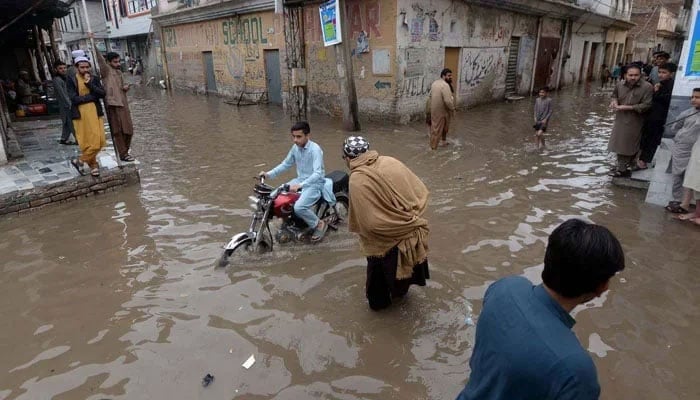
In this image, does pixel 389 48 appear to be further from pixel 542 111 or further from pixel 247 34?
pixel 247 34

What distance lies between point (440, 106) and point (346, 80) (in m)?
3.14

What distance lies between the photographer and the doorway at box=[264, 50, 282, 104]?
628 inches

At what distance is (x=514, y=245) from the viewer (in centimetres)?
479

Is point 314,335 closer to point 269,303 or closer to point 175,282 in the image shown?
point 269,303

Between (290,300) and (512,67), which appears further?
(512,67)

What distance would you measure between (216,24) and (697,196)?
18.7 metres

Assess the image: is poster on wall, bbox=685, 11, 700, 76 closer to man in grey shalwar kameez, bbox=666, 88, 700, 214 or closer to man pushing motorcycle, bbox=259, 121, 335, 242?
man in grey shalwar kameez, bbox=666, 88, 700, 214

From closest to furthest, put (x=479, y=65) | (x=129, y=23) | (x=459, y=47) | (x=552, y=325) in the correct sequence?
1. (x=552, y=325)
2. (x=459, y=47)
3. (x=479, y=65)
4. (x=129, y=23)

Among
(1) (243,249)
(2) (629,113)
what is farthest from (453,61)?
(1) (243,249)

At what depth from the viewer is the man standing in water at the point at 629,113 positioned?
6020 mm

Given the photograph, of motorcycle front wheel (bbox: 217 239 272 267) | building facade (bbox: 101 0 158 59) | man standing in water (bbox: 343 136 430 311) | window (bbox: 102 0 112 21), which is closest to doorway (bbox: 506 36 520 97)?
motorcycle front wheel (bbox: 217 239 272 267)

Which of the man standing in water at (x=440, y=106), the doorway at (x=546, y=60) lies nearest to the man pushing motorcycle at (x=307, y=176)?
the man standing in water at (x=440, y=106)

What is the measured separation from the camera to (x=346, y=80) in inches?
428

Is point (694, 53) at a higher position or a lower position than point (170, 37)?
lower
